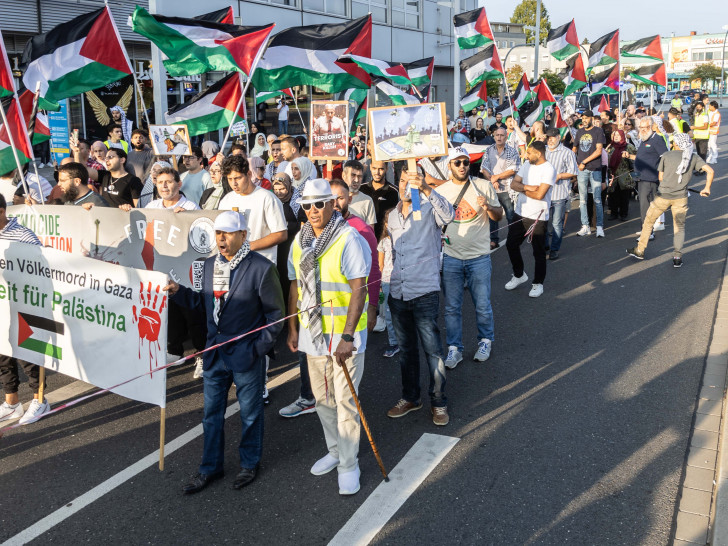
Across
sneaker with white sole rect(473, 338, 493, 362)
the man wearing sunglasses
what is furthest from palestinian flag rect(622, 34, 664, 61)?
sneaker with white sole rect(473, 338, 493, 362)

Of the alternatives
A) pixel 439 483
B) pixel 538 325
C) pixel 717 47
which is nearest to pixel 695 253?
pixel 538 325

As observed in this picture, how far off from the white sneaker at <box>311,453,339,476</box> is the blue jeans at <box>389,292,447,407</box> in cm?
102

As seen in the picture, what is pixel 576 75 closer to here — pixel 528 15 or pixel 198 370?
pixel 198 370

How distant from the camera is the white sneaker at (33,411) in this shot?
549cm

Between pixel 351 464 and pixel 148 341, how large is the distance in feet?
4.89

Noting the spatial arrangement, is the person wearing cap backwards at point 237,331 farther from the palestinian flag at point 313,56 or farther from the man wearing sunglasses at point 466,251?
the palestinian flag at point 313,56

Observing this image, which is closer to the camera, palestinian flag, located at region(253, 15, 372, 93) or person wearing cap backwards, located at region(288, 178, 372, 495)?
person wearing cap backwards, located at region(288, 178, 372, 495)

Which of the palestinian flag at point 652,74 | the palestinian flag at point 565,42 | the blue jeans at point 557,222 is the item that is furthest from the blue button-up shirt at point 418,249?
the palestinian flag at point 565,42

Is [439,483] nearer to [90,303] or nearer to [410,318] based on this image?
[410,318]

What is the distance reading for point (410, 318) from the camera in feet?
18.0

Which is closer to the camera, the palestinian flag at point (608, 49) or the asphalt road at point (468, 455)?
the asphalt road at point (468, 455)

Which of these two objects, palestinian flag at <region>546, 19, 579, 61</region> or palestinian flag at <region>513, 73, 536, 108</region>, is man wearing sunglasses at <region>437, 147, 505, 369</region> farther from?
palestinian flag at <region>546, 19, 579, 61</region>

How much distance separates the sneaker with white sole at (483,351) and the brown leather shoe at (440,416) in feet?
4.43

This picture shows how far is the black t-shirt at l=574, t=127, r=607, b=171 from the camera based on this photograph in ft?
40.5
